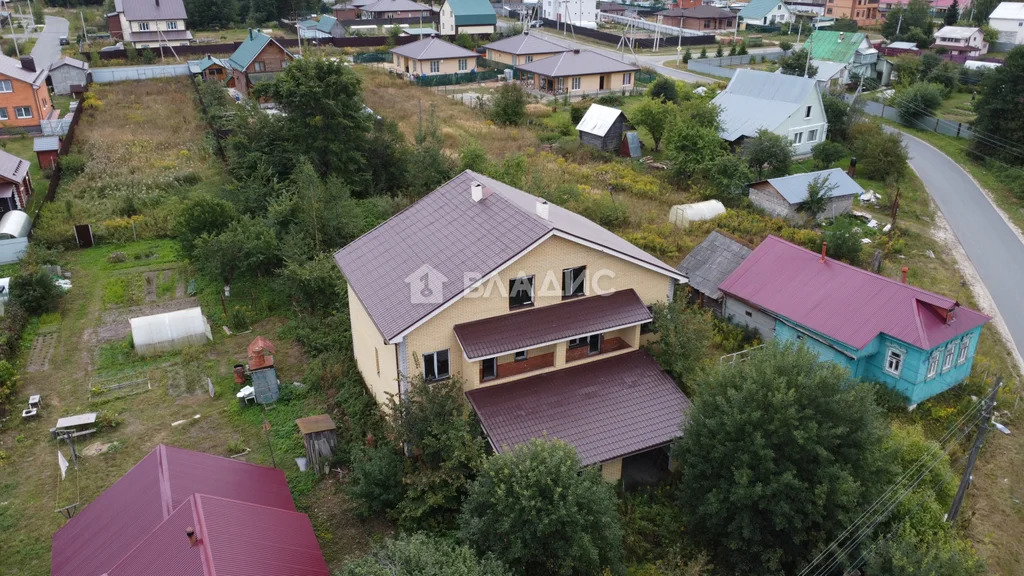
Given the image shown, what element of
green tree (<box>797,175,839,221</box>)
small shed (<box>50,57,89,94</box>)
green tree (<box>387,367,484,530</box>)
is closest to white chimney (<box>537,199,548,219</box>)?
green tree (<box>387,367,484,530</box>)

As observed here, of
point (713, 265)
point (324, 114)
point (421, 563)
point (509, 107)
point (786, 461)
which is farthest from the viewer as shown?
point (509, 107)

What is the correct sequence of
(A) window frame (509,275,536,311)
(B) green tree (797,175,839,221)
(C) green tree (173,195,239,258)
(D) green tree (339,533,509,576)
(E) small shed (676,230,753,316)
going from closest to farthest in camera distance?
(D) green tree (339,533,509,576) → (A) window frame (509,275,536,311) → (E) small shed (676,230,753,316) → (C) green tree (173,195,239,258) → (B) green tree (797,175,839,221)

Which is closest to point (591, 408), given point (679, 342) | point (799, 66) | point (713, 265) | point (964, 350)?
point (679, 342)

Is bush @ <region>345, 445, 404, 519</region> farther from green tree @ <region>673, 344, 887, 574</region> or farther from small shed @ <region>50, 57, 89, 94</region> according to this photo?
small shed @ <region>50, 57, 89, 94</region>

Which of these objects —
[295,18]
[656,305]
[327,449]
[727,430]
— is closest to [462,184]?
[656,305]

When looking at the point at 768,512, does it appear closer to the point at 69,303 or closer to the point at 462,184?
the point at 462,184

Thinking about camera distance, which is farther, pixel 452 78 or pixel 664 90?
pixel 452 78

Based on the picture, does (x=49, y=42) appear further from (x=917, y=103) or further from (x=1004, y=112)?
(x=1004, y=112)
